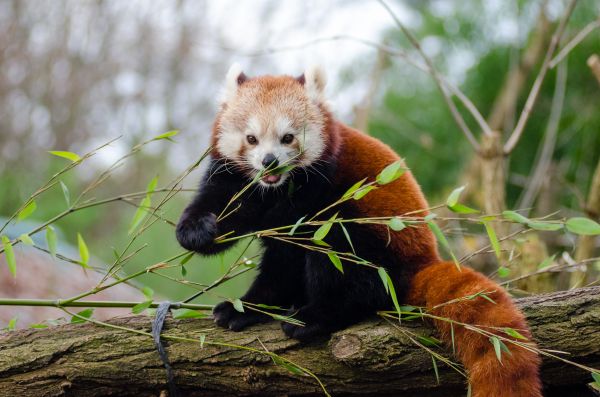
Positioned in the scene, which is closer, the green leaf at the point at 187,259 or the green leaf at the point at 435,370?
the green leaf at the point at 435,370

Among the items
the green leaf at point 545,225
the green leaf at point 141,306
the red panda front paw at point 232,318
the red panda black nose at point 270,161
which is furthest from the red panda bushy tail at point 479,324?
the green leaf at point 141,306

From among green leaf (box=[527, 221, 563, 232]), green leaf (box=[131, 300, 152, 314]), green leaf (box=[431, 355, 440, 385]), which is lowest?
green leaf (box=[431, 355, 440, 385])

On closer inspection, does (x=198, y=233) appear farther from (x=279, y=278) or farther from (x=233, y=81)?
(x=233, y=81)

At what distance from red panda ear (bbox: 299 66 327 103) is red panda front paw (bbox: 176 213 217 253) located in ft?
2.63

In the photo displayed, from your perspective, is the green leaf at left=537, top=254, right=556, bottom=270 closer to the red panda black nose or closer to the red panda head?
the red panda head

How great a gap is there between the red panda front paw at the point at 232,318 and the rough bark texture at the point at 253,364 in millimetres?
95

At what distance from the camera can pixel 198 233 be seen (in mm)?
2541

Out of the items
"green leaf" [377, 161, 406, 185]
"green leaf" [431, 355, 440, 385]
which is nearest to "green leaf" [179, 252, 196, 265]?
"green leaf" [377, 161, 406, 185]

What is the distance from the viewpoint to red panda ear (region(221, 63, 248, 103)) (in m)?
3.08

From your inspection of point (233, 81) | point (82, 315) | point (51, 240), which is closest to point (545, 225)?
point (51, 240)

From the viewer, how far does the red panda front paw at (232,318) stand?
2434 mm

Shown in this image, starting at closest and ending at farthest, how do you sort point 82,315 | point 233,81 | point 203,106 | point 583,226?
point 583,226, point 82,315, point 233,81, point 203,106

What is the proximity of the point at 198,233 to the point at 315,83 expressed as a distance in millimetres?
972

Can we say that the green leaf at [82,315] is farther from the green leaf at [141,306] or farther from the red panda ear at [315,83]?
the red panda ear at [315,83]
